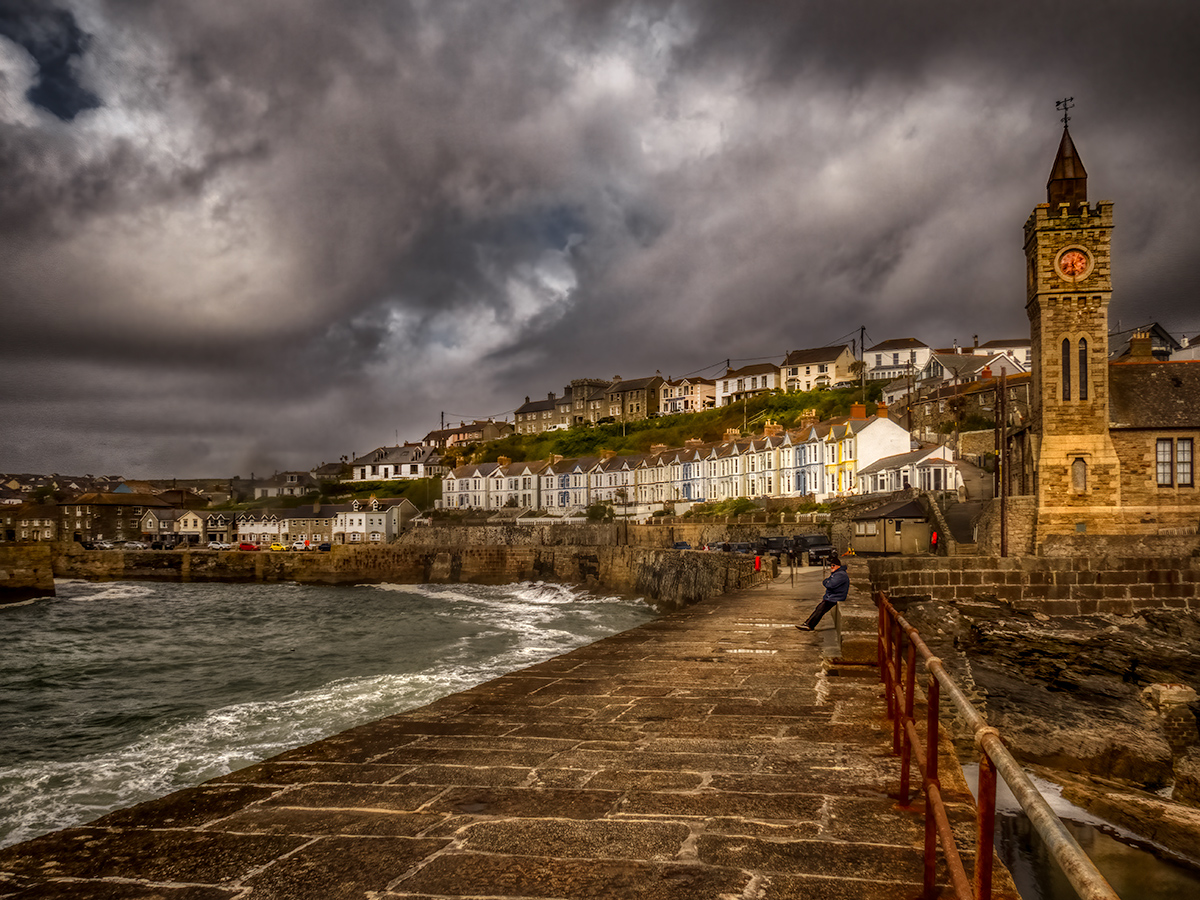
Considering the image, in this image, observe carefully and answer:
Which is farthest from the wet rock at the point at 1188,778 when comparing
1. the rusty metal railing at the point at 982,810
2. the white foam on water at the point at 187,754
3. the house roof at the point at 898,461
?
the house roof at the point at 898,461

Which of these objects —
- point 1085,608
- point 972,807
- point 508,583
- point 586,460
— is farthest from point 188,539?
point 972,807

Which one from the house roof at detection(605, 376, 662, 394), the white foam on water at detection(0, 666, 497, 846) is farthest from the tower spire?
the house roof at detection(605, 376, 662, 394)

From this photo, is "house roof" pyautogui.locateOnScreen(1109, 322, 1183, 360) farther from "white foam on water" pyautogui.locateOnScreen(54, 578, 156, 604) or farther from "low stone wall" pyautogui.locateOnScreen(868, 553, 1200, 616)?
"white foam on water" pyautogui.locateOnScreen(54, 578, 156, 604)

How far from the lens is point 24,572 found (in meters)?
40.7

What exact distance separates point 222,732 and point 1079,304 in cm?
2685

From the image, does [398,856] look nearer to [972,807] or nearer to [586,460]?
[972,807]

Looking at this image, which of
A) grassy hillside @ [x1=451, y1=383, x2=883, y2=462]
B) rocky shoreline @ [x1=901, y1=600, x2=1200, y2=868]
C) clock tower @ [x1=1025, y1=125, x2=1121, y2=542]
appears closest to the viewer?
rocky shoreline @ [x1=901, y1=600, x2=1200, y2=868]

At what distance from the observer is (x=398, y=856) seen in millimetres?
3398

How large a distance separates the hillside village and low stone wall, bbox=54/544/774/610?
1501cm

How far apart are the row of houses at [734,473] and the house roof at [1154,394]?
50.5 feet

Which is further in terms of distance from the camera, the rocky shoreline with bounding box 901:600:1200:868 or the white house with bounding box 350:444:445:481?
the white house with bounding box 350:444:445:481

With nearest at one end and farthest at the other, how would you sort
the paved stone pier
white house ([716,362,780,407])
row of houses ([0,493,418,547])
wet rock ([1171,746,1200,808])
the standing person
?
the paved stone pier < wet rock ([1171,746,1200,808]) < the standing person < row of houses ([0,493,418,547]) < white house ([716,362,780,407])

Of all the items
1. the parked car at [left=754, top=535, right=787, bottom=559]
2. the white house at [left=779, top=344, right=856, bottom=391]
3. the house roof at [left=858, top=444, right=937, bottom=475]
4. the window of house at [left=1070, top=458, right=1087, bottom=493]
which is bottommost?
the parked car at [left=754, top=535, right=787, bottom=559]

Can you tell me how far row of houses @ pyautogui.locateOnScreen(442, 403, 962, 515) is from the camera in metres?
47.8
